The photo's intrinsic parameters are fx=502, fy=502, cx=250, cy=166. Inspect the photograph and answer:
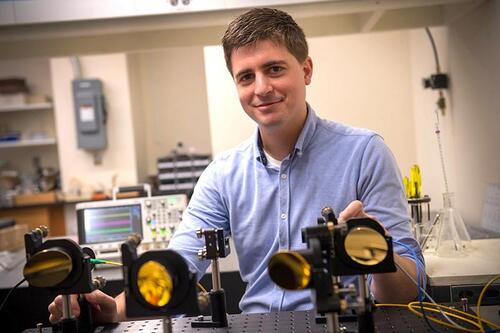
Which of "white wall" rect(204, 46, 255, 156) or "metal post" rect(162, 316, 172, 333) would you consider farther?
"white wall" rect(204, 46, 255, 156)

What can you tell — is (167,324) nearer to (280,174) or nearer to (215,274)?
(215,274)

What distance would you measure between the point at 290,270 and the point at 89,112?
413 cm

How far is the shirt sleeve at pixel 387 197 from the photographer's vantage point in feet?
3.94

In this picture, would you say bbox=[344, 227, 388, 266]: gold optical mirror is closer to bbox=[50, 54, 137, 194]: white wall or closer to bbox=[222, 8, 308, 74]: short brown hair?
bbox=[222, 8, 308, 74]: short brown hair

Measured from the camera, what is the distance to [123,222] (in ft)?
7.03

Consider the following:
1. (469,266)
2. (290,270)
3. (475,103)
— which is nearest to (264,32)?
(290,270)

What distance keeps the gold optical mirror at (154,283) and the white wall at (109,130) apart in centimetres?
399

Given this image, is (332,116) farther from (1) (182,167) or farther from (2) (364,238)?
(2) (364,238)

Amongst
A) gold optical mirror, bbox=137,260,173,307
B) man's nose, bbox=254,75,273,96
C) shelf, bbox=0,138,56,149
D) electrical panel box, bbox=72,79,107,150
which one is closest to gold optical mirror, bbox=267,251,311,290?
gold optical mirror, bbox=137,260,173,307

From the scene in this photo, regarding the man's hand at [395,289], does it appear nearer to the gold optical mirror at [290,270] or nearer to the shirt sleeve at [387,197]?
the shirt sleeve at [387,197]

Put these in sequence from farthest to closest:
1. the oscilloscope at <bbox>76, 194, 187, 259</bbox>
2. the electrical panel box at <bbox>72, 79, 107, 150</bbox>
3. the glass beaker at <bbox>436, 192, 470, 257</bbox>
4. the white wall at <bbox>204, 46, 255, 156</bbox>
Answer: the electrical panel box at <bbox>72, 79, 107, 150</bbox> → the white wall at <bbox>204, 46, 255, 156</bbox> → the oscilloscope at <bbox>76, 194, 187, 259</bbox> → the glass beaker at <bbox>436, 192, 470, 257</bbox>

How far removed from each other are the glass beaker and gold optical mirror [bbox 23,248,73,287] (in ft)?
3.82

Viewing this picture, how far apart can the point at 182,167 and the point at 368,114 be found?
4.99 ft

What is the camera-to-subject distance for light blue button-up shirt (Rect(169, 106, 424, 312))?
4.23 feet
